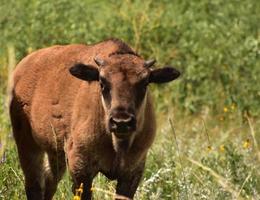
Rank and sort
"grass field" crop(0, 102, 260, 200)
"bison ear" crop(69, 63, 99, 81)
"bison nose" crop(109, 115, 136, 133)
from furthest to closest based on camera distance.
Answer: "bison ear" crop(69, 63, 99, 81), "grass field" crop(0, 102, 260, 200), "bison nose" crop(109, 115, 136, 133)

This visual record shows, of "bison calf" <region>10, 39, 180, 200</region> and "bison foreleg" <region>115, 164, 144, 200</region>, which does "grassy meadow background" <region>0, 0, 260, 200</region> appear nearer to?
"bison calf" <region>10, 39, 180, 200</region>

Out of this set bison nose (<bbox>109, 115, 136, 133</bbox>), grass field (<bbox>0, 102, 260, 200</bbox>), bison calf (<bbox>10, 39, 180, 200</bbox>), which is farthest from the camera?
grass field (<bbox>0, 102, 260, 200</bbox>)

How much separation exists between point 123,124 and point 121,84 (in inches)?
19.6

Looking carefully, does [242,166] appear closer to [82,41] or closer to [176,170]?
[176,170]

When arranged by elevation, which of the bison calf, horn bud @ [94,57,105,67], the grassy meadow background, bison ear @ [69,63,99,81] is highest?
horn bud @ [94,57,105,67]

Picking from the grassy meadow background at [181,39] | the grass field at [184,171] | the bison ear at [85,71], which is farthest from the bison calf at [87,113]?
the grassy meadow background at [181,39]

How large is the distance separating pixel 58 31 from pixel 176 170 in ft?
19.8

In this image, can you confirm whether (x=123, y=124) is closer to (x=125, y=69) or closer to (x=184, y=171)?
(x=125, y=69)

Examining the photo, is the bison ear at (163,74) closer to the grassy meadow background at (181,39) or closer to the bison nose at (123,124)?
the bison nose at (123,124)

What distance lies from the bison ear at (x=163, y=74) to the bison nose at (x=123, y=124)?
93 centimetres

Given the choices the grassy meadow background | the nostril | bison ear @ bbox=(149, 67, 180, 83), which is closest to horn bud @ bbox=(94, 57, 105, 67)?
bison ear @ bbox=(149, 67, 180, 83)

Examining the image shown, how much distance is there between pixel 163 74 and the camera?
29.7 ft

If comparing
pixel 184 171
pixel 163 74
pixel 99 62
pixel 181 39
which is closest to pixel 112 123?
pixel 99 62

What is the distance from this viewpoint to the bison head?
8.09 m
